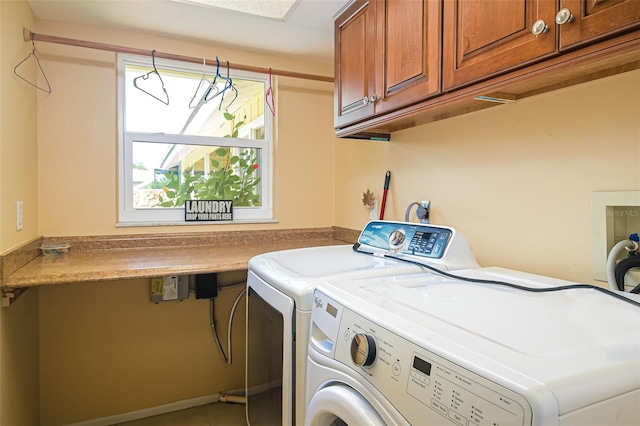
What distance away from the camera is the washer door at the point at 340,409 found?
0.75 metres

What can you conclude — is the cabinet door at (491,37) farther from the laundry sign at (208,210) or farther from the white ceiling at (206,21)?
the laundry sign at (208,210)

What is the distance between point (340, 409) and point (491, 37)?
3.49ft

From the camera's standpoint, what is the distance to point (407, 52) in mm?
1381

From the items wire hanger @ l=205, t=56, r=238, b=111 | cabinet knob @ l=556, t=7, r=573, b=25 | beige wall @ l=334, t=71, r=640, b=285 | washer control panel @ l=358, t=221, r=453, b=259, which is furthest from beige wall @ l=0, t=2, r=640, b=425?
cabinet knob @ l=556, t=7, r=573, b=25

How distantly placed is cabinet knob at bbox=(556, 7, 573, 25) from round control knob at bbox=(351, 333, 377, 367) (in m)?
0.85

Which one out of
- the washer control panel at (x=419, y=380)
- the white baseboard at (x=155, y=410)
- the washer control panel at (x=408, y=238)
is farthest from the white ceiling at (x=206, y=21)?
the white baseboard at (x=155, y=410)

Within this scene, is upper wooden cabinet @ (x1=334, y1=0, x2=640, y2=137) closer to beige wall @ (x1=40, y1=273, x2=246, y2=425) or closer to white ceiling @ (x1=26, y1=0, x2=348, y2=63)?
white ceiling @ (x1=26, y1=0, x2=348, y2=63)

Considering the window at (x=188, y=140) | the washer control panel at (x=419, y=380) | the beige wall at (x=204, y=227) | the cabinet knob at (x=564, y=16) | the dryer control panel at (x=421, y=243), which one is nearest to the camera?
the washer control panel at (x=419, y=380)

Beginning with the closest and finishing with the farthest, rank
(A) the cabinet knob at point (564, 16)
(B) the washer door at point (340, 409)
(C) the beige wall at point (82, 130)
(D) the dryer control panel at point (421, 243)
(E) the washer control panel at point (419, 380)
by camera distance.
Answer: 1. (E) the washer control panel at point (419, 380)
2. (B) the washer door at point (340, 409)
3. (A) the cabinet knob at point (564, 16)
4. (D) the dryer control panel at point (421, 243)
5. (C) the beige wall at point (82, 130)

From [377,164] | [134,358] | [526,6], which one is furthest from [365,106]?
[134,358]

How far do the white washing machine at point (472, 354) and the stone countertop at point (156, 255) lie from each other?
0.90m

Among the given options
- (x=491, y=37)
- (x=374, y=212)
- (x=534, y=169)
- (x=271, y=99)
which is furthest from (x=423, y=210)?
(x=271, y=99)

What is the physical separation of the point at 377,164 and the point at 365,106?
1.89 ft

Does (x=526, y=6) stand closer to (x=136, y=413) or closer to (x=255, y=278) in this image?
(x=255, y=278)
